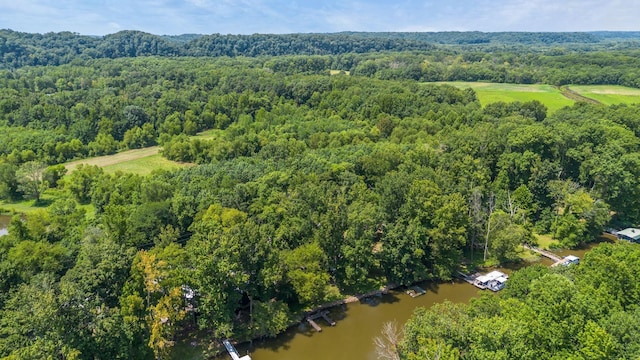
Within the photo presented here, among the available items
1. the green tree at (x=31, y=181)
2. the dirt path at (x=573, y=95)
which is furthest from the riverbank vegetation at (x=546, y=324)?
the dirt path at (x=573, y=95)

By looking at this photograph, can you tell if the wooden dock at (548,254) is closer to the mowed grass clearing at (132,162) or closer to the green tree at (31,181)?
the mowed grass clearing at (132,162)

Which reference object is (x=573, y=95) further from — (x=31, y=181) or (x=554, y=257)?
(x=31, y=181)

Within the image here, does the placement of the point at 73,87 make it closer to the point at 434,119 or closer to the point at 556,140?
the point at 434,119

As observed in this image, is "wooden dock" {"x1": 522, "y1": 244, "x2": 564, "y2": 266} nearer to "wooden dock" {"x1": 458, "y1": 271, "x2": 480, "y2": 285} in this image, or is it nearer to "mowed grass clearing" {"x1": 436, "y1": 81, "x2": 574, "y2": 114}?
"wooden dock" {"x1": 458, "y1": 271, "x2": 480, "y2": 285}

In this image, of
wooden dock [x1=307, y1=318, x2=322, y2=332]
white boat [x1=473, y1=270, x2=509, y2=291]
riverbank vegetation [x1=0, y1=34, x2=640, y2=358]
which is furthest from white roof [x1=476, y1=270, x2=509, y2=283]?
wooden dock [x1=307, y1=318, x2=322, y2=332]

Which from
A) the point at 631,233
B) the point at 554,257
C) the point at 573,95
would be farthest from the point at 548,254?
the point at 573,95

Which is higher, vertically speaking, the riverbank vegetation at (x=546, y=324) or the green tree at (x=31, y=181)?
the green tree at (x=31, y=181)

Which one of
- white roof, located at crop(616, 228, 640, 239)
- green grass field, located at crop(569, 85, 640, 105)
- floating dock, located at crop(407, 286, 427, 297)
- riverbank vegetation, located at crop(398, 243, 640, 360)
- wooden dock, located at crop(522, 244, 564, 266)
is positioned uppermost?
green grass field, located at crop(569, 85, 640, 105)
